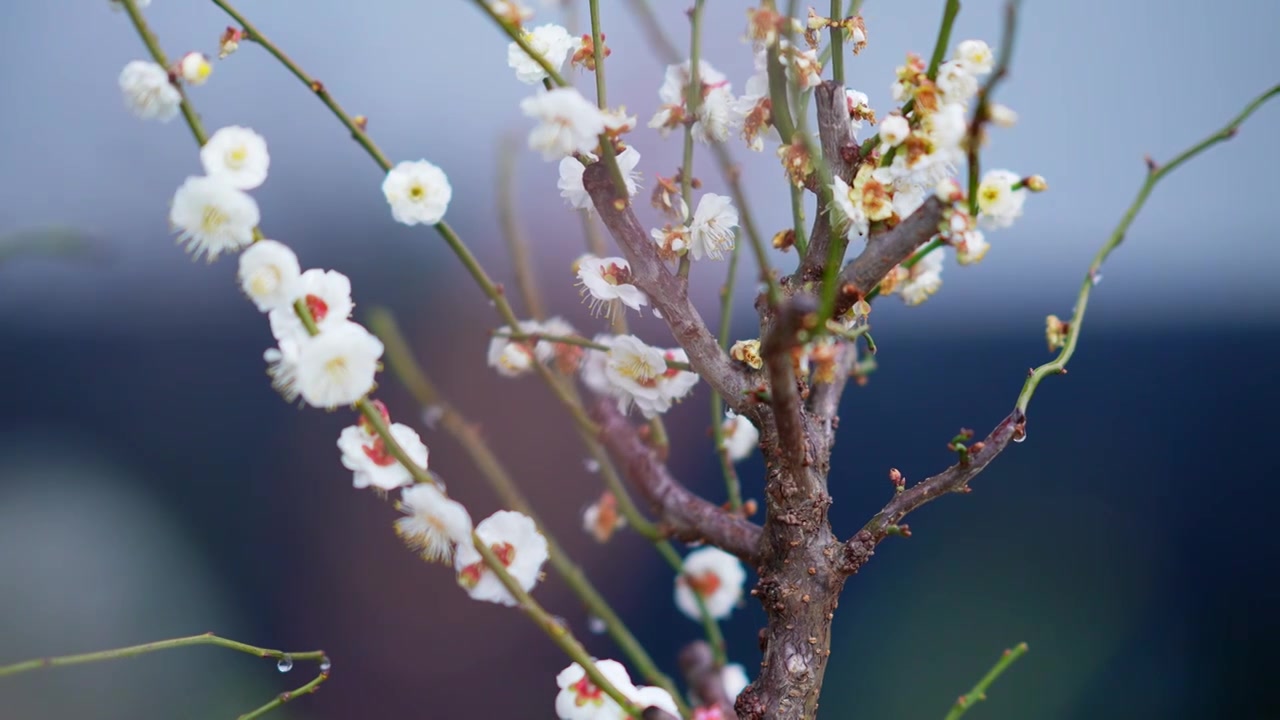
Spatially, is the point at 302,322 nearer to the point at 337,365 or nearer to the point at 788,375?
the point at 337,365

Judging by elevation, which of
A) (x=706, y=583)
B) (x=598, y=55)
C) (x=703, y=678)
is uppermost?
(x=598, y=55)

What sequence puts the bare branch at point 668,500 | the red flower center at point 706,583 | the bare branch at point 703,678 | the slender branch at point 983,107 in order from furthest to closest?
the red flower center at point 706,583 < the bare branch at point 668,500 < the bare branch at point 703,678 < the slender branch at point 983,107

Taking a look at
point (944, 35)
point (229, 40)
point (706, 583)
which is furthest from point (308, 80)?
point (706, 583)

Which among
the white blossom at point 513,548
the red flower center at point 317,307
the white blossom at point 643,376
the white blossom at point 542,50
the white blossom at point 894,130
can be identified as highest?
the white blossom at point 542,50

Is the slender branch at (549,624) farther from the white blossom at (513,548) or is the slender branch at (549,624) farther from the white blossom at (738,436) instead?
the white blossom at (738,436)

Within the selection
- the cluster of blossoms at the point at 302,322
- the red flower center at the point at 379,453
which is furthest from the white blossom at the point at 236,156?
the red flower center at the point at 379,453

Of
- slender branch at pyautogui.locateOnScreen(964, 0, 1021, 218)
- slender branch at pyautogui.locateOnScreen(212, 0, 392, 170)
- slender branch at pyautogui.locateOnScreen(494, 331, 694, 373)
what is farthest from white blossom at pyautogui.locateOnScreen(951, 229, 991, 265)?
slender branch at pyautogui.locateOnScreen(212, 0, 392, 170)

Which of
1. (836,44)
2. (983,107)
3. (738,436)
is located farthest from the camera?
(738,436)

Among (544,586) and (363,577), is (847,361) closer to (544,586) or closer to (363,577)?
(544,586)
